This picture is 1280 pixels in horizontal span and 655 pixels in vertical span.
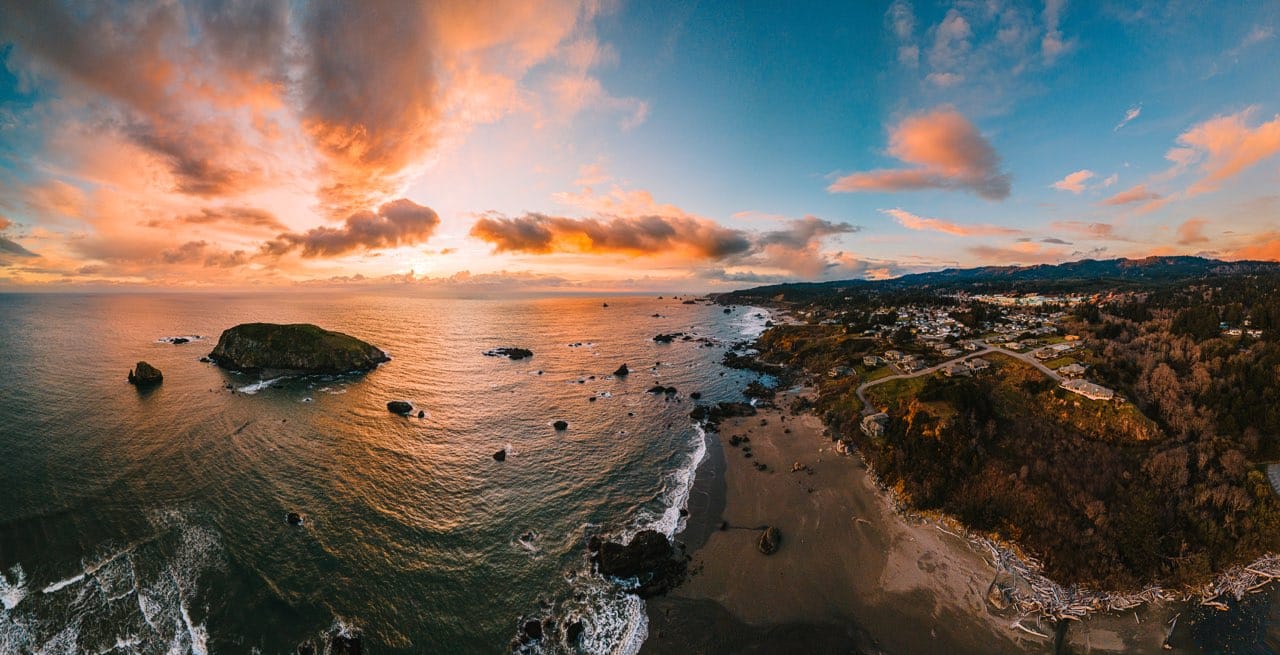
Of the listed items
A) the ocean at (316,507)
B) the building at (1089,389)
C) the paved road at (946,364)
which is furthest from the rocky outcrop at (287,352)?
the building at (1089,389)

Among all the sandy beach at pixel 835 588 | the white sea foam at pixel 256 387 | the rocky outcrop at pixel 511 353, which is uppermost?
the white sea foam at pixel 256 387

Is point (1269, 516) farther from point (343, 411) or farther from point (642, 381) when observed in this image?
point (343, 411)

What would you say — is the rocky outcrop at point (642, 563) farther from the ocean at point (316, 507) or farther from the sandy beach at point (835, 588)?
the ocean at point (316, 507)

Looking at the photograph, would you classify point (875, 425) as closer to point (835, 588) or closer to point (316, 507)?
point (835, 588)

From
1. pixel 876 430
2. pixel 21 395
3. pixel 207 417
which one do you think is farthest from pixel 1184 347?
pixel 21 395

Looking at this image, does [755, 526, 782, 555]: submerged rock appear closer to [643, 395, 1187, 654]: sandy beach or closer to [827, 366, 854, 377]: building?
[643, 395, 1187, 654]: sandy beach

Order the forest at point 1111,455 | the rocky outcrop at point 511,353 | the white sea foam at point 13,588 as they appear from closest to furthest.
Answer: the white sea foam at point 13,588 → the forest at point 1111,455 → the rocky outcrop at point 511,353
